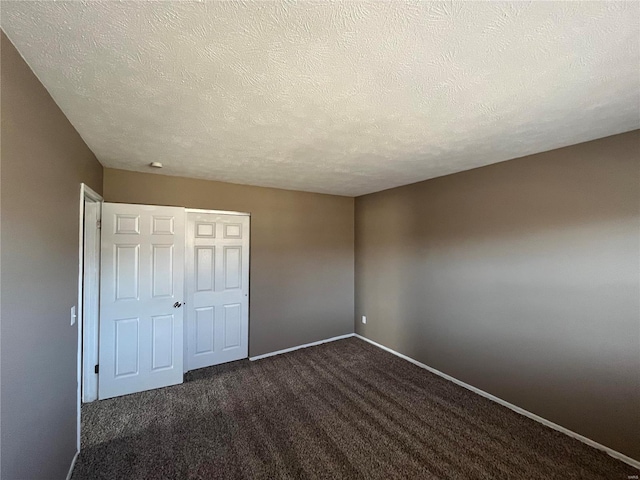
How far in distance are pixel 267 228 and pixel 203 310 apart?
55.8 inches

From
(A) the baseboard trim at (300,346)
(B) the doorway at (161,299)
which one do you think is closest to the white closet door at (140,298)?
(B) the doorway at (161,299)

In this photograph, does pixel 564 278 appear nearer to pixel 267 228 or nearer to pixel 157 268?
pixel 267 228

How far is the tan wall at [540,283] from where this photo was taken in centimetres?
204

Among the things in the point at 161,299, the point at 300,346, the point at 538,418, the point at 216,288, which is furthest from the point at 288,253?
the point at 538,418

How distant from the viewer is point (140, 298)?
2973mm

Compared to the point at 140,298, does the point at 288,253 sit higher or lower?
higher

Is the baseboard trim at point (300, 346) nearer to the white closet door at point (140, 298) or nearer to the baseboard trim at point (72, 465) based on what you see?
the white closet door at point (140, 298)

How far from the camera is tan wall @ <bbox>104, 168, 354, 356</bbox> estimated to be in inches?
138

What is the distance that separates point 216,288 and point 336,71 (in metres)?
3.17

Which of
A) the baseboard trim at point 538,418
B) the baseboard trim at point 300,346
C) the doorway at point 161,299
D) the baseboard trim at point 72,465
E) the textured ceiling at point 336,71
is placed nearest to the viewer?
the textured ceiling at point 336,71

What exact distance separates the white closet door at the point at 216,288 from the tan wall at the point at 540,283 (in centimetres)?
Answer: 237

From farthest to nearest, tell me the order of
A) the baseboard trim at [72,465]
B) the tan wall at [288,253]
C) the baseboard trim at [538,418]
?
the tan wall at [288,253] → the baseboard trim at [538,418] → the baseboard trim at [72,465]

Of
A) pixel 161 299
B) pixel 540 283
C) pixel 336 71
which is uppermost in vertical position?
pixel 336 71

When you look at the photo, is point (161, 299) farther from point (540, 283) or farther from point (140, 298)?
point (540, 283)
